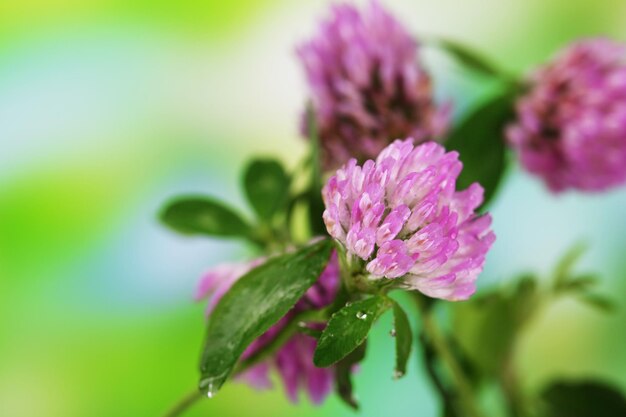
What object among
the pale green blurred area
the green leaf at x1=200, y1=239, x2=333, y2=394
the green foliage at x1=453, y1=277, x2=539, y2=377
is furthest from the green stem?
the pale green blurred area

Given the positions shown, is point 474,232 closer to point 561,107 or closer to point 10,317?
point 561,107

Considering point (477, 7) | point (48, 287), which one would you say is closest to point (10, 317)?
point (48, 287)

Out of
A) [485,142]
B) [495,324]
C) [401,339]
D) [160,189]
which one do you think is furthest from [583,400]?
[160,189]

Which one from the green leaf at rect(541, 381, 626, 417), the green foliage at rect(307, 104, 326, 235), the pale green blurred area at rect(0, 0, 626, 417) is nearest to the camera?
the green foliage at rect(307, 104, 326, 235)

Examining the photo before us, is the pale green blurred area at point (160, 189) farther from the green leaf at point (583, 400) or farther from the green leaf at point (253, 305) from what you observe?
the green leaf at point (253, 305)

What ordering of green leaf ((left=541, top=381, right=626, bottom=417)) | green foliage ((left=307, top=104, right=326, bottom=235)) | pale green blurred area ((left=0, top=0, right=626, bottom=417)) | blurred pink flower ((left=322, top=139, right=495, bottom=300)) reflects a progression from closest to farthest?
blurred pink flower ((left=322, top=139, right=495, bottom=300)), green foliage ((left=307, top=104, right=326, bottom=235)), green leaf ((left=541, top=381, right=626, bottom=417)), pale green blurred area ((left=0, top=0, right=626, bottom=417))

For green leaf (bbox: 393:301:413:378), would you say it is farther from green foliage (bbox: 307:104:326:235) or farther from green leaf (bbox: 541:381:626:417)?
green leaf (bbox: 541:381:626:417)

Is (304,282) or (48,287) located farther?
(48,287)
